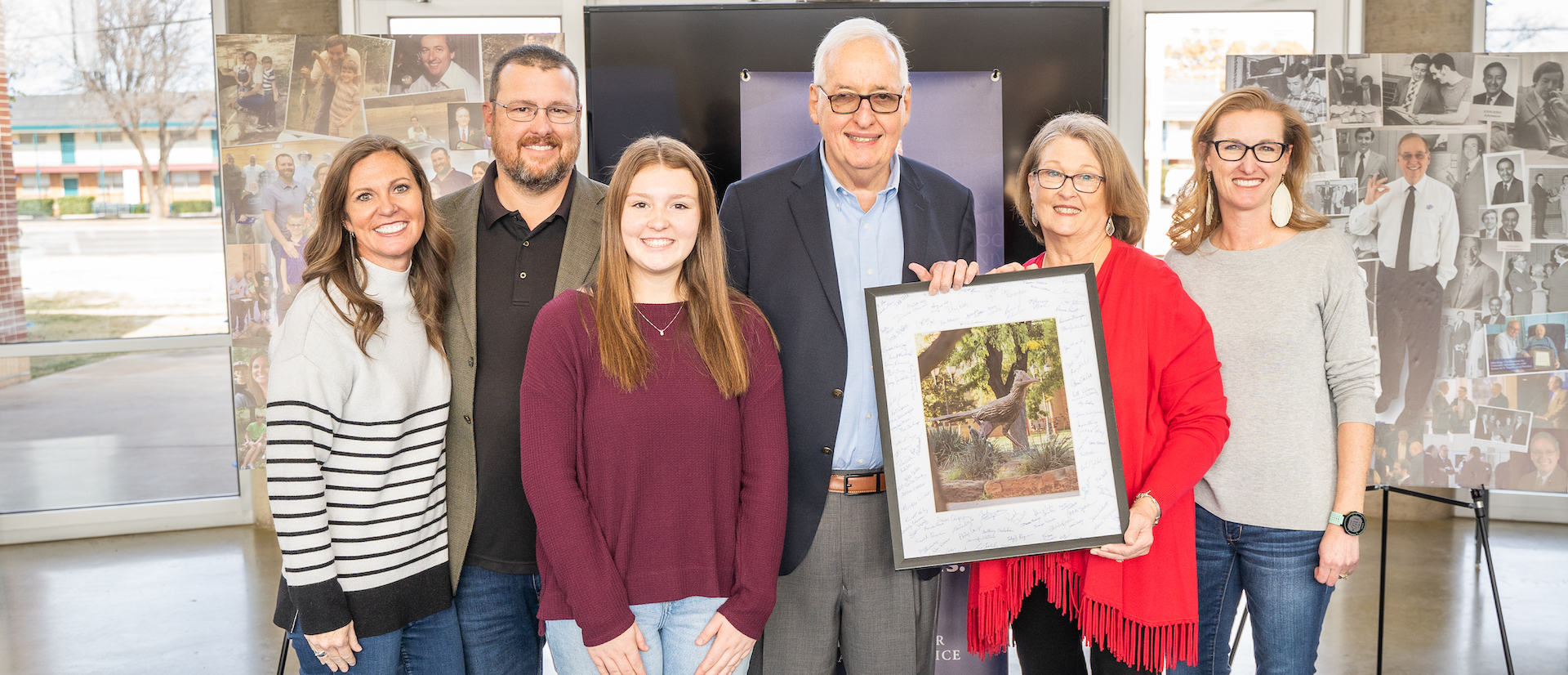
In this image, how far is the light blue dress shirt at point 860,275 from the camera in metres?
2.21

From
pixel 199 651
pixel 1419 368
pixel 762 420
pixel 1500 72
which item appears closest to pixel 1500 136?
pixel 1500 72

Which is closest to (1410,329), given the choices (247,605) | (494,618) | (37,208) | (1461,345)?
(1461,345)

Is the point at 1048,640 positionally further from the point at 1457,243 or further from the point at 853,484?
the point at 1457,243

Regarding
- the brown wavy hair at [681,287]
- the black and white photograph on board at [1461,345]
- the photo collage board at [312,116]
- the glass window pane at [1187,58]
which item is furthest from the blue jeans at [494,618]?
the glass window pane at [1187,58]

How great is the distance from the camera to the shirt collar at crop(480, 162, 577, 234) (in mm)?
2303

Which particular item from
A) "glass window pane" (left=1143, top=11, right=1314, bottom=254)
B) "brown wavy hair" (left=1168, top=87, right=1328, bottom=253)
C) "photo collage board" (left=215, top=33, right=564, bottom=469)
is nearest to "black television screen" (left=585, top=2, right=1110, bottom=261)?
"photo collage board" (left=215, top=33, right=564, bottom=469)

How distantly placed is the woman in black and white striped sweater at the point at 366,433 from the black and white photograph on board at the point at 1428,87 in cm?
351

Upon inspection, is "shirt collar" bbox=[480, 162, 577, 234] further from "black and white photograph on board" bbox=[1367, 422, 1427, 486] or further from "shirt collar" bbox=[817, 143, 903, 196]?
"black and white photograph on board" bbox=[1367, 422, 1427, 486]

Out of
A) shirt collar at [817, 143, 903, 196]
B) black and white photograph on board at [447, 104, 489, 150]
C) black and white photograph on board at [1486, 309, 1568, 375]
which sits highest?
black and white photograph on board at [447, 104, 489, 150]

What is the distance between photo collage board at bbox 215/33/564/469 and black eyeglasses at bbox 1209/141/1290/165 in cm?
264

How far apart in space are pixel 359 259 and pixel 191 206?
465 cm

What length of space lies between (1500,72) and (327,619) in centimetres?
429

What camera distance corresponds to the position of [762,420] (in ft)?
6.33

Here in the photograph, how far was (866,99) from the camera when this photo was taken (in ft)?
7.22
